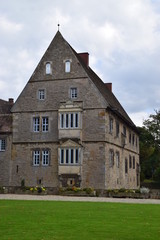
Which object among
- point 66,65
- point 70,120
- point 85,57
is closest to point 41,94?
point 66,65

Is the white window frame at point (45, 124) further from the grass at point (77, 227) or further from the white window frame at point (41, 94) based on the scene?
the grass at point (77, 227)

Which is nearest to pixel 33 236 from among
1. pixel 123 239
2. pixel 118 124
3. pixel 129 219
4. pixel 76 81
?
pixel 123 239

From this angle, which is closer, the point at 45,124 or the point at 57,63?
the point at 45,124

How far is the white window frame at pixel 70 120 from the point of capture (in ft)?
117

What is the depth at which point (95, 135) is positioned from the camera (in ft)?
115

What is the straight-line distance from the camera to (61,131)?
36.0m

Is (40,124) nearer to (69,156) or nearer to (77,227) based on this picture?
(69,156)

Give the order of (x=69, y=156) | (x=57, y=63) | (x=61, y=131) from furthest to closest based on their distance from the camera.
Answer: (x=57, y=63)
(x=61, y=131)
(x=69, y=156)

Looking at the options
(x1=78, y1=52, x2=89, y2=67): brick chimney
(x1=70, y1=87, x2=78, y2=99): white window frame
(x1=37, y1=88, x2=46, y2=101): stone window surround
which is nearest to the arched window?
(x1=70, y1=87, x2=78, y2=99): white window frame

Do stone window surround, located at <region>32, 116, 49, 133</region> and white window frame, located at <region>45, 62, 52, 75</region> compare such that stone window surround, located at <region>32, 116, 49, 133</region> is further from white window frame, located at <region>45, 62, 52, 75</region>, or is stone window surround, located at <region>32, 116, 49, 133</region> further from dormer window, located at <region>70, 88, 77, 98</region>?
white window frame, located at <region>45, 62, 52, 75</region>

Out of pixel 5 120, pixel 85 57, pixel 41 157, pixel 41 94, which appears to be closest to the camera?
pixel 41 157

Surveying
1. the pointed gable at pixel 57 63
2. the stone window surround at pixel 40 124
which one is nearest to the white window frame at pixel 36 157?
the stone window surround at pixel 40 124

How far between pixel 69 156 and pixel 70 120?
3.44 metres

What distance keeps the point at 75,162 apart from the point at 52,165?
264cm
